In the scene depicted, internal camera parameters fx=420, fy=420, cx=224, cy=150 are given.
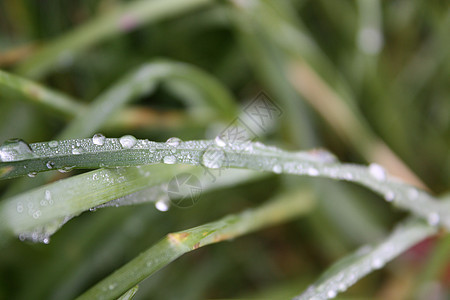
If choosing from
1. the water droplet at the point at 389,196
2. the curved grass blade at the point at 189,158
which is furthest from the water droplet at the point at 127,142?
the water droplet at the point at 389,196

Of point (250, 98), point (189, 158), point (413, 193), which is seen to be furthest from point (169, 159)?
point (250, 98)

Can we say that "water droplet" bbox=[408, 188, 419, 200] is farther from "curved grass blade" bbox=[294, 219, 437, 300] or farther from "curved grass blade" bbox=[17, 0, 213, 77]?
"curved grass blade" bbox=[17, 0, 213, 77]

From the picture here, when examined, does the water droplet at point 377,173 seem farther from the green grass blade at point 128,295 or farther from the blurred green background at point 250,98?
the green grass blade at point 128,295

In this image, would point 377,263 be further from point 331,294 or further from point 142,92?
point 142,92

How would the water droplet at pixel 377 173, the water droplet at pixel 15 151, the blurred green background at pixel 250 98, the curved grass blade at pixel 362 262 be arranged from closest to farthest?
1. the water droplet at pixel 15 151
2. the curved grass blade at pixel 362 262
3. the water droplet at pixel 377 173
4. the blurred green background at pixel 250 98

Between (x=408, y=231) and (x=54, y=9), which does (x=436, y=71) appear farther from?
(x=54, y=9)

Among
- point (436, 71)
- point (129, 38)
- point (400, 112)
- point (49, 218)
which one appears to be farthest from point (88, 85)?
point (436, 71)
